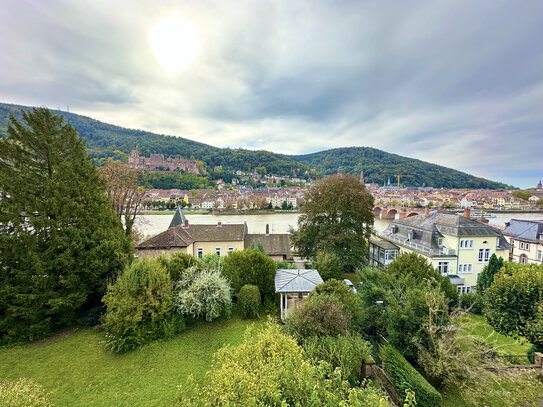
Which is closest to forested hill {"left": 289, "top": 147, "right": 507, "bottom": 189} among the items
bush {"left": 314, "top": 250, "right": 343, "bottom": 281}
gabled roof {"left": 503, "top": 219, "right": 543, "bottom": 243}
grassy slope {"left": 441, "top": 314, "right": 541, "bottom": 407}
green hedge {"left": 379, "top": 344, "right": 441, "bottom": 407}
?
gabled roof {"left": 503, "top": 219, "right": 543, "bottom": 243}

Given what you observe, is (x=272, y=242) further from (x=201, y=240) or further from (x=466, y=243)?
(x=466, y=243)

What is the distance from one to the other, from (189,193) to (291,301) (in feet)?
292

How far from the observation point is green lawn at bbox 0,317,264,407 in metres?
7.03

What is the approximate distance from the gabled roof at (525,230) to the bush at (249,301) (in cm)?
2813

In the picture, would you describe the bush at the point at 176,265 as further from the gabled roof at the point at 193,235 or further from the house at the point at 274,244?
the house at the point at 274,244

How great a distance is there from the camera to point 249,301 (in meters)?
11.7

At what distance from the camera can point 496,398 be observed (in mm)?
7332

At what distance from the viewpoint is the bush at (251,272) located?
513 inches

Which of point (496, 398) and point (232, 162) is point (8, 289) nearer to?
point (496, 398)

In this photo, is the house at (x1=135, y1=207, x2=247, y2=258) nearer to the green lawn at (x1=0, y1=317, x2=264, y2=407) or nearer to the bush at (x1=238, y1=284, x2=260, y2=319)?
the green lawn at (x1=0, y1=317, x2=264, y2=407)

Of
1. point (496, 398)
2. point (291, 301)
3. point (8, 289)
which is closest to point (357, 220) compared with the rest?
point (291, 301)

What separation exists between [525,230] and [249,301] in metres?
29.5

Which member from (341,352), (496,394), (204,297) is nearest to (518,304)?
(496,394)

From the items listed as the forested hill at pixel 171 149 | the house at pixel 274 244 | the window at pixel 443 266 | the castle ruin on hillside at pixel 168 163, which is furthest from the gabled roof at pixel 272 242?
the forested hill at pixel 171 149
